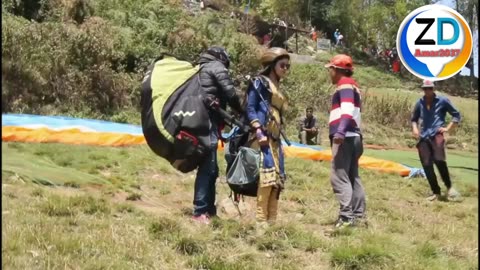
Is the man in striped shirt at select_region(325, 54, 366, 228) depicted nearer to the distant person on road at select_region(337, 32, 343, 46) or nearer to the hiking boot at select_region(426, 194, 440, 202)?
the hiking boot at select_region(426, 194, 440, 202)

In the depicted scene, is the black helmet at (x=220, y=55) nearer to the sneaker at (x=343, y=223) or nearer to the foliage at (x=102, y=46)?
the sneaker at (x=343, y=223)

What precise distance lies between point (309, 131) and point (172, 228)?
7.74 meters

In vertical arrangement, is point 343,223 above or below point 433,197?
above

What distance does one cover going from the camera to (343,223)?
4258mm

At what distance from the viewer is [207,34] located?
15.3 metres

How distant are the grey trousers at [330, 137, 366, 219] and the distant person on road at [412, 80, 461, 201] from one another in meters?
2.25

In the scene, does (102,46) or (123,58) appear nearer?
(102,46)

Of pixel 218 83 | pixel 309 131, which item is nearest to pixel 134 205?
pixel 218 83

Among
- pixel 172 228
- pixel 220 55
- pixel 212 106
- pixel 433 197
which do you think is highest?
pixel 220 55

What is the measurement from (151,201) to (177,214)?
774 millimetres

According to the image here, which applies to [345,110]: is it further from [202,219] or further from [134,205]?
[134,205]

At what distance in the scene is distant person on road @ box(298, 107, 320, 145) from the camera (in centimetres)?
1105

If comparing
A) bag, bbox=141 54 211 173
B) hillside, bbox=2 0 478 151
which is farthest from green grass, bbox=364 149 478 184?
bag, bbox=141 54 211 173

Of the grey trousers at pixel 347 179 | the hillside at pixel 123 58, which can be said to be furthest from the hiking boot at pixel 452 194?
the grey trousers at pixel 347 179
